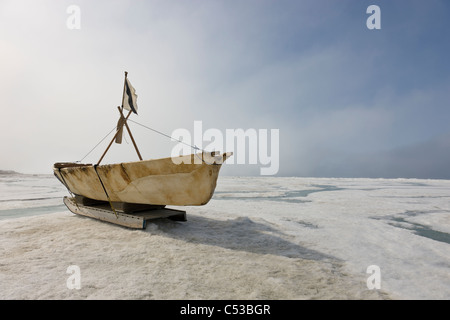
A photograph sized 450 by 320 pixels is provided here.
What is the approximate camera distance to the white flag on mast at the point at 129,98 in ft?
25.6

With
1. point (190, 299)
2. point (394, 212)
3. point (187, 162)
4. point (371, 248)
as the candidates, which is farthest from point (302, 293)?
point (394, 212)

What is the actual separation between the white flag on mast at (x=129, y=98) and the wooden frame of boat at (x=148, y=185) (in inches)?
76.7

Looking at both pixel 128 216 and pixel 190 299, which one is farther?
pixel 128 216

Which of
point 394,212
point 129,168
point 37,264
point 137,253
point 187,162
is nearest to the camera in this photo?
point 37,264

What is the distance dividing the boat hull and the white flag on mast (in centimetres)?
259

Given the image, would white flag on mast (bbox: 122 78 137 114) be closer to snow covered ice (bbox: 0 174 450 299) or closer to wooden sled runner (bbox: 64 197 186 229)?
wooden sled runner (bbox: 64 197 186 229)

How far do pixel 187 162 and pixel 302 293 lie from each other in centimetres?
299

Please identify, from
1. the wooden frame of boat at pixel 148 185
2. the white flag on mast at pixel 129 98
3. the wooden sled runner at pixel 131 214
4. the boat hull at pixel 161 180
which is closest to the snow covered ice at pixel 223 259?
the wooden sled runner at pixel 131 214

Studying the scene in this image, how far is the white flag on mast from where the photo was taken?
779 cm

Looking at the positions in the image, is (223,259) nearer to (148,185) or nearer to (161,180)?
(161,180)

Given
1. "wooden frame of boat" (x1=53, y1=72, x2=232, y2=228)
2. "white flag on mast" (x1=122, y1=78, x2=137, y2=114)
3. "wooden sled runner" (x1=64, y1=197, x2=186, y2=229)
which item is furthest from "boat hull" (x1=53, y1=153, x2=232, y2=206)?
"white flag on mast" (x1=122, y1=78, x2=137, y2=114)

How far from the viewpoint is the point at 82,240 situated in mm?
4555
